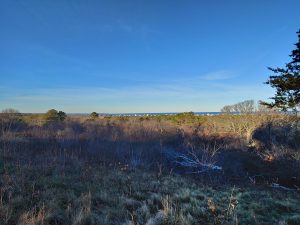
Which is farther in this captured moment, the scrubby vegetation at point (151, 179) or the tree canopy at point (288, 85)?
the tree canopy at point (288, 85)

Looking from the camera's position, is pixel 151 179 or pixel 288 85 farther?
pixel 288 85

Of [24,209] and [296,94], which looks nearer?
[24,209]

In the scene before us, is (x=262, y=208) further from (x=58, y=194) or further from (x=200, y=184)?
(x=58, y=194)

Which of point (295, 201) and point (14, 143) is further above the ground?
point (14, 143)

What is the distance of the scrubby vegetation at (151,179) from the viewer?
166 inches

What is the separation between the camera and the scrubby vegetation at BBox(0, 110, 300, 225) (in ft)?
13.8

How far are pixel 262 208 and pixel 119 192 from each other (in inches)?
121

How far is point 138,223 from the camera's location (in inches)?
156

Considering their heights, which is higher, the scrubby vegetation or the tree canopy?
Answer: the tree canopy

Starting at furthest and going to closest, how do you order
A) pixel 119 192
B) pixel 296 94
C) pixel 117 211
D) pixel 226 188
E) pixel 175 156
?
pixel 296 94 < pixel 175 156 < pixel 226 188 < pixel 119 192 < pixel 117 211

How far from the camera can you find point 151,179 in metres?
7.17

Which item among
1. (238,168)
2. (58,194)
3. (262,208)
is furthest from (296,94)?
(58,194)

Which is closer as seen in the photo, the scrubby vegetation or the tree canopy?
the scrubby vegetation

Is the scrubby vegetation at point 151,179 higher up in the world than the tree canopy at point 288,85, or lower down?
lower down
